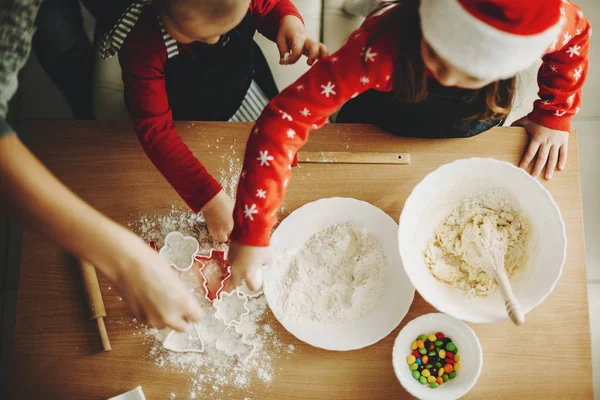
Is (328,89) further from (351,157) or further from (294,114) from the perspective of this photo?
(351,157)

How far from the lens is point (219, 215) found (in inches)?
33.6

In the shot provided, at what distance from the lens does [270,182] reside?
0.75 meters

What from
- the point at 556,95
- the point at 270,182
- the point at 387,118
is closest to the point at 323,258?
the point at 270,182

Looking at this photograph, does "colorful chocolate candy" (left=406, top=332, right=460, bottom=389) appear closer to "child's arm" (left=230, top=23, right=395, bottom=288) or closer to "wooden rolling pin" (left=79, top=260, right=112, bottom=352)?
"child's arm" (left=230, top=23, right=395, bottom=288)

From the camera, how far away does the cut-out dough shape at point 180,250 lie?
0.87 m

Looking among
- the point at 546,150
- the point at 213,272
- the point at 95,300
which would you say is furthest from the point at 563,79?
the point at 95,300

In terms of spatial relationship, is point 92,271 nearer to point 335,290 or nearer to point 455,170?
point 335,290

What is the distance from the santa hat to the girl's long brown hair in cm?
10

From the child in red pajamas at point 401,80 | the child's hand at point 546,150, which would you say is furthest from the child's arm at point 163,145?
the child's hand at point 546,150

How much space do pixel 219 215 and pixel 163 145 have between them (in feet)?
0.54

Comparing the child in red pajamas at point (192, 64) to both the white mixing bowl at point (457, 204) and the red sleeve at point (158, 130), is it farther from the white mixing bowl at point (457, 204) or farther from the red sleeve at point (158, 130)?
the white mixing bowl at point (457, 204)

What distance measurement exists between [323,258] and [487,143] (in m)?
0.39

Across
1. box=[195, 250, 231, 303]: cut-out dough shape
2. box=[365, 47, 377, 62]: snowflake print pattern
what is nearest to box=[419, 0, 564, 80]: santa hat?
box=[365, 47, 377, 62]: snowflake print pattern

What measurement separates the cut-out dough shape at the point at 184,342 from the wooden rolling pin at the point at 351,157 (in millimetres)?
385
